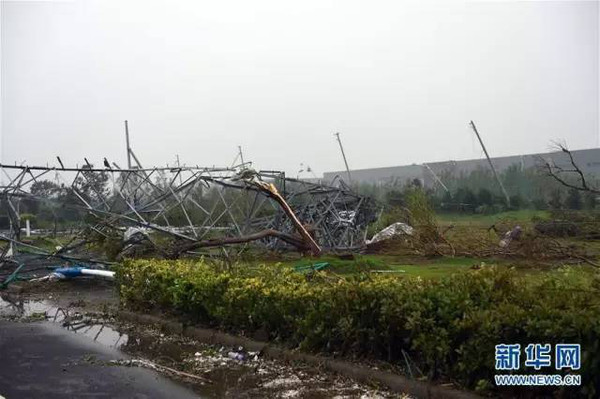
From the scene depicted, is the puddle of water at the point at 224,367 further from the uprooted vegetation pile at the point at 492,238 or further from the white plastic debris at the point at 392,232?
the white plastic debris at the point at 392,232

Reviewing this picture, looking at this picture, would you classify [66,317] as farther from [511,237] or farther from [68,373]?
[511,237]

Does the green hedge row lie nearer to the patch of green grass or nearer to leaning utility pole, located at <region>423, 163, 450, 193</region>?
the patch of green grass

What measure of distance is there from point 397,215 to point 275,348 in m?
14.7

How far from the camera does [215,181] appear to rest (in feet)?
48.4

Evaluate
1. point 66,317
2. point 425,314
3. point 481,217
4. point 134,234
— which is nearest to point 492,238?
point 481,217

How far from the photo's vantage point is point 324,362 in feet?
20.0

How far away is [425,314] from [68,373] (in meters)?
4.16

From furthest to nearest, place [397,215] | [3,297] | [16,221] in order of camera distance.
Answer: [397,215], [16,221], [3,297]

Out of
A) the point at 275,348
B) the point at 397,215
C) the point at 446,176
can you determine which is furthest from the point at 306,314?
the point at 446,176

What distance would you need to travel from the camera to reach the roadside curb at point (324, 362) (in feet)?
16.5

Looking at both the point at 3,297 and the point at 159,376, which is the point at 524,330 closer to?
the point at 159,376

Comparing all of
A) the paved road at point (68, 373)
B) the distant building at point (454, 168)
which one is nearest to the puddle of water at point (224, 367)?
the paved road at point (68, 373)

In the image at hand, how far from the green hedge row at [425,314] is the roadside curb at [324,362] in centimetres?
16

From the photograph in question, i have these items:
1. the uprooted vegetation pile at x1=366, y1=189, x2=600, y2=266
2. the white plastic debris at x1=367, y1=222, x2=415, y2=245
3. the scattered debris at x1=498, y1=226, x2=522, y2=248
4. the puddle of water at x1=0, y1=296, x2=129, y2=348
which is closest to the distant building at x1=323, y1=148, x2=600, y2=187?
the uprooted vegetation pile at x1=366, y1=189, x2=600, y2=266
